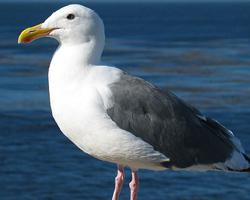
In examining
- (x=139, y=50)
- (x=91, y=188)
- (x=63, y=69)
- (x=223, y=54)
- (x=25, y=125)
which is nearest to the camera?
(x=63, y=69)

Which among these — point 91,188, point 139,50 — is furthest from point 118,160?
point 139,50

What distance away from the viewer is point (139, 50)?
42.5 metres

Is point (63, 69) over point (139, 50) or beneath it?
over

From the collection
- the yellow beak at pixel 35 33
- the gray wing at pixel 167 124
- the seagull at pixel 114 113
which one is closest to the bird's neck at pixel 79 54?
the seagull at pixel 114 113

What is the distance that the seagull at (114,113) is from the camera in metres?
6.11

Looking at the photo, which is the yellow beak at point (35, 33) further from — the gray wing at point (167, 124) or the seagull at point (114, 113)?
the gray wing at point (167, 124)

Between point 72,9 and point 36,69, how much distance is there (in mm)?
24457

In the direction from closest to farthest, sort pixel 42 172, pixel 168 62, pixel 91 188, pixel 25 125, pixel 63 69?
pixel 63 69
pixel 91 188
pixel 42 172
pixel 25 125
pixel 168 62

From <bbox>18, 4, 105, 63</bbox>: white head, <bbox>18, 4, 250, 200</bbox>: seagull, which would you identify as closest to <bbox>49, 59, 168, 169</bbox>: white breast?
<bbox>18, 4, 250, 200</bbox>: seagull

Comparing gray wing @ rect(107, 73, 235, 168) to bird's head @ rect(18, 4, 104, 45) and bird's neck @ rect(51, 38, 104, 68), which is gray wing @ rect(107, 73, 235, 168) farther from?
bird's head @ rect(18, 4, 104, 45)

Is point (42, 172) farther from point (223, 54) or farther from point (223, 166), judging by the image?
point (223, 54)

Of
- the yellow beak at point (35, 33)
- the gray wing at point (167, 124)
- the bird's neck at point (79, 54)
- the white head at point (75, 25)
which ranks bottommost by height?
the gray wing at point (167, 124)

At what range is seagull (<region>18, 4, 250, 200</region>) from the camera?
6.11 m

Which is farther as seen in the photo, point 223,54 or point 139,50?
point 139,50
